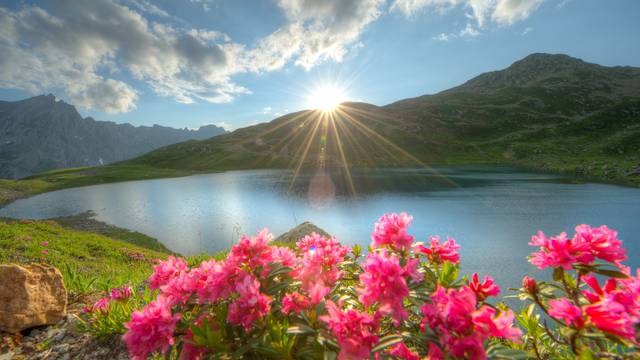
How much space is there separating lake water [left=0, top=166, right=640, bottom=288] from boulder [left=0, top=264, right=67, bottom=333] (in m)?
15.8

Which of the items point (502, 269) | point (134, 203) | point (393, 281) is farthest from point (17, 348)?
point (134, 203)

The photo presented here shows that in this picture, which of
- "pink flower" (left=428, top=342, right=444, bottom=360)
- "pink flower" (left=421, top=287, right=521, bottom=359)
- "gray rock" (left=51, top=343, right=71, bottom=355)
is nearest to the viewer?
"pink flower" (left=421, top=287, right=521, bottom=359)

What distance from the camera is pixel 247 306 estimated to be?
8.61ft

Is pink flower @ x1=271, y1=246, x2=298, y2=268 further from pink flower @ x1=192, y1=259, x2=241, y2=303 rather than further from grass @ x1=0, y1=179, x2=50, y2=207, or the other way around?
grass @ x1=0, y1=179, x2=50, y2=207

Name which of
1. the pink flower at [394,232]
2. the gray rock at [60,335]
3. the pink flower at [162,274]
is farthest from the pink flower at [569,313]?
the gray rock at [60,335]

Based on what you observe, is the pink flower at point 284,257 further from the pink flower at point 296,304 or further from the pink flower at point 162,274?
the pink flower at point 162,274

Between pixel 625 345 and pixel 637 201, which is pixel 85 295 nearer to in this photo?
pixel 625 345

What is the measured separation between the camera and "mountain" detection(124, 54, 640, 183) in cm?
10970

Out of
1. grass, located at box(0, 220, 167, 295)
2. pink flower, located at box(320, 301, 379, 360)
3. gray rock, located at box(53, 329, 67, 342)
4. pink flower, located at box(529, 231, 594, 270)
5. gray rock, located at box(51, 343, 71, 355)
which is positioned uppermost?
pink flower, located at box(529, 231, 594, 270)

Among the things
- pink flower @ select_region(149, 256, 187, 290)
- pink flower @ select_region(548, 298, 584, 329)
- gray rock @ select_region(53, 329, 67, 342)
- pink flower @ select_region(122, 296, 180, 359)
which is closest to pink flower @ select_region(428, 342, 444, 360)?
pink flower @ select_region(548, 298, 584, 329)

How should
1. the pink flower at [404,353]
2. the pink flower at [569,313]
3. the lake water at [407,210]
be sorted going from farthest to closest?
the lake water at [407,210] → the pink flower at [404,353] → the pink flower at [569,313]

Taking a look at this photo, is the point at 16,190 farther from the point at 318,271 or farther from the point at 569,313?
the point at 569,313

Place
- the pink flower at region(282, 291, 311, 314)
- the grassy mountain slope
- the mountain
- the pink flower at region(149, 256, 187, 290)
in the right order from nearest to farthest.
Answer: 1. the pink flower at region(282, 291, 311, 314)
2. the pink flower at region(149, 256, 187, 290)
3. the grassy mountain slope
4. the mountain

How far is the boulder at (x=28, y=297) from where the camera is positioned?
17.7 feet
